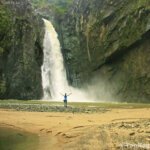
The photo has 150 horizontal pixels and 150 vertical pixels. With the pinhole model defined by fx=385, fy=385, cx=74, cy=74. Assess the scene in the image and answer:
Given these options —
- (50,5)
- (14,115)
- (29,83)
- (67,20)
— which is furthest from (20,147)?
(50,5)

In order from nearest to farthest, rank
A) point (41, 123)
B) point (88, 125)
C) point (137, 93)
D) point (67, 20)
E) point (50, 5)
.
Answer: point (88, 125) < point (41, 123) < point (137, 93) < point (67, 20) < point (50, 5)

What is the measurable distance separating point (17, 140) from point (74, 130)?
11.3 feet

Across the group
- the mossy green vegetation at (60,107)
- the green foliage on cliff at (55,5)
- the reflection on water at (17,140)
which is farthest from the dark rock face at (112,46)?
the reflection on water at (17,140)

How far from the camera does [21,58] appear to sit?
54.2 metres

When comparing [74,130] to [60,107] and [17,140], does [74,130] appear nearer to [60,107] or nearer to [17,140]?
[17,140]

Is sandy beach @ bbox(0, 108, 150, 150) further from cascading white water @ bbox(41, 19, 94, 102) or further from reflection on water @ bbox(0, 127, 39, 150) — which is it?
cascading white water @ bbox(41, 19, 94, 102)

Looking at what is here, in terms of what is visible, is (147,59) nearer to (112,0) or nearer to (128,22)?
(128,22)

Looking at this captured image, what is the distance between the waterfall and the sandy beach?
28.7 meters

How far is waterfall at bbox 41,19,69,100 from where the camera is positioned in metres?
59.3

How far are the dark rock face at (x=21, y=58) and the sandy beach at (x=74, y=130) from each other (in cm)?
2212

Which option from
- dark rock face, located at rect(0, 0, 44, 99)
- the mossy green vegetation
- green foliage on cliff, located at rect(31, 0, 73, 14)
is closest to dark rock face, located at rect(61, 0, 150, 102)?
dark rock face, located at rect(0, 0, 44, 99)

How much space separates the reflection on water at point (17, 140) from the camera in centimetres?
1836

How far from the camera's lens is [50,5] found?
75.8 m

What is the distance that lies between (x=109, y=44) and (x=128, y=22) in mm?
4342
